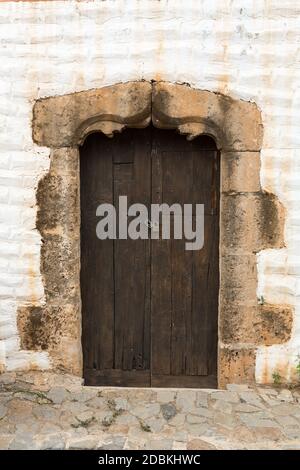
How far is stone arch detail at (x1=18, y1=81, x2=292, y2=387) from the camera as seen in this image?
11.7 ft

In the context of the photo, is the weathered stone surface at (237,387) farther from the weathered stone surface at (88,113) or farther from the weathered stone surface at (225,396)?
the weathered stone surface at (88,113)

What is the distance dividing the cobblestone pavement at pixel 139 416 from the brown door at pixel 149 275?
233 millimetres

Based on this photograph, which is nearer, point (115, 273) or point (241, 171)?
point (241, 171)

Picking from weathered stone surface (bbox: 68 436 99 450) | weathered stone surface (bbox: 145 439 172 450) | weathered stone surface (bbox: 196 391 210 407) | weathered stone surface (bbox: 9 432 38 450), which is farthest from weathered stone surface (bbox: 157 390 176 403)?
weathered stone surface (bbox: 9 432 38 450)

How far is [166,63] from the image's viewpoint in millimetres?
3572

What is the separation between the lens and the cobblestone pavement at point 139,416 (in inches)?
124

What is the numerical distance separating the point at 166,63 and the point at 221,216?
113 cm

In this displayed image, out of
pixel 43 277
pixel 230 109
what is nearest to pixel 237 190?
pixel 230 109

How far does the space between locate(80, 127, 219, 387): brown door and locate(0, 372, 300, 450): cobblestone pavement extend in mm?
233

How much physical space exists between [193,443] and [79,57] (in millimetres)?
2638

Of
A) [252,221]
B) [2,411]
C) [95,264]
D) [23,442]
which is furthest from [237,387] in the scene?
[2,411]

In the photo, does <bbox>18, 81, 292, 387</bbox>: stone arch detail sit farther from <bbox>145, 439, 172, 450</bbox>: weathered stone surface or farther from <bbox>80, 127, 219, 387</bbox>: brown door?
<bbox>145, 439, 172, 450</bbox>: weathered stone surface

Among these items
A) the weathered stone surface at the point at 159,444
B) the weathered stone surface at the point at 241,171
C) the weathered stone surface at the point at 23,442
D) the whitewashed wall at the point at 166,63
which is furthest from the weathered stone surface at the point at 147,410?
the weathered stone surface at the point at 241,171

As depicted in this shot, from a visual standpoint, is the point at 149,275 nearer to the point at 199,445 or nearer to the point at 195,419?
the point at 195,419
